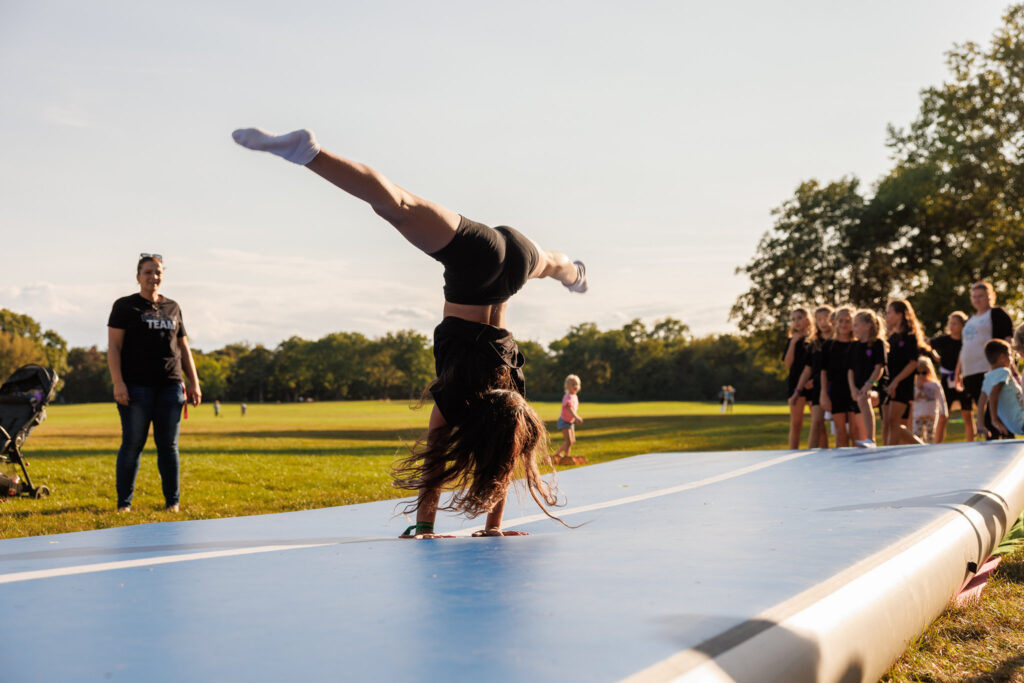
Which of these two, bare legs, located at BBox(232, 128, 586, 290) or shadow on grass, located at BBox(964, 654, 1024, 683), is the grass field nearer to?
shadow on grass, located at BBox(964, 654, 1024, 683)

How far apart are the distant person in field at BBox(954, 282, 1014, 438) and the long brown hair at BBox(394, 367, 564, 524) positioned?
6.72 meters

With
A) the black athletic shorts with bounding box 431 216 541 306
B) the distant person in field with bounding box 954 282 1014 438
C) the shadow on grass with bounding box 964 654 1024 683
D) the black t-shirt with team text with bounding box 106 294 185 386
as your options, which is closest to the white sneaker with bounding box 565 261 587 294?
the black athletic shorts with bounding box 431 216 541 306

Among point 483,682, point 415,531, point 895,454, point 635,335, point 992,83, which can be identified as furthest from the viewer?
point 635,335

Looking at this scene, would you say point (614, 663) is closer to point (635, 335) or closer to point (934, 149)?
point (934, 149)

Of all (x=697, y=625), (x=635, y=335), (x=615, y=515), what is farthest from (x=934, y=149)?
(x=635, y=335)

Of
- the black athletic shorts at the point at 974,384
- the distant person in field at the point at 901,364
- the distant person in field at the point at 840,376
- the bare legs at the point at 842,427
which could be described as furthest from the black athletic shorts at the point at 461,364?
the black athletic shorts at the point at 974,384

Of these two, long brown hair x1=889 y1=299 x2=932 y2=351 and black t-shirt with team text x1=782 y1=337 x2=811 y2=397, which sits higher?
long brown hair x1=889 y1=299 x2=932 y2=351

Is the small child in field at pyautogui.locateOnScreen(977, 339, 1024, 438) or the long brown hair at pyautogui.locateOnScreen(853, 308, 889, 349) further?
the long brown hair at pyautogui.locateOnScreen(853, 308, 889, 349)

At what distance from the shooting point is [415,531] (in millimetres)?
3199

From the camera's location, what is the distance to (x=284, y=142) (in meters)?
2.17

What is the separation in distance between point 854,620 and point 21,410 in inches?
287

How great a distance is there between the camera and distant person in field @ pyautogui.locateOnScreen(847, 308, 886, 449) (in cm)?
777

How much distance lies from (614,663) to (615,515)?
2.20 meters

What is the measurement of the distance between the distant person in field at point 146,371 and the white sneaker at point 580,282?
121 inches
